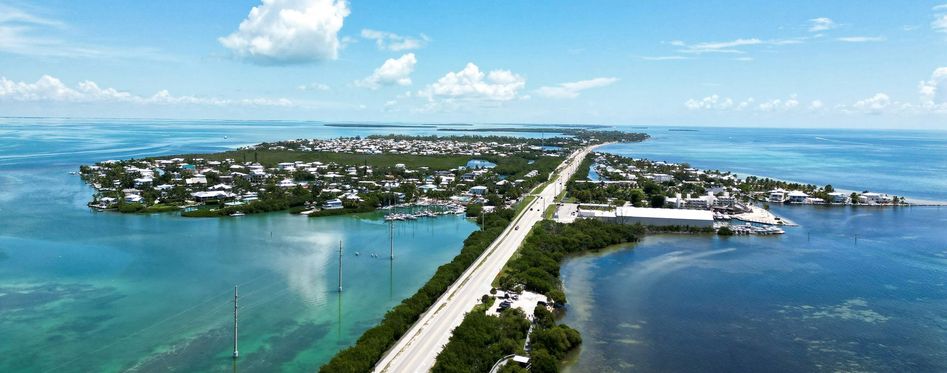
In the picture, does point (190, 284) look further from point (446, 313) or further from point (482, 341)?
point (482, 341)

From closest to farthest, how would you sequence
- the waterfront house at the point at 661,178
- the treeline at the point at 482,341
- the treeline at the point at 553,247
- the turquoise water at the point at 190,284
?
the treeline at the point at 482,341
the turquoise water at the point at 190,284
the treeline at the point at 553,247
the waterfront house at the point at 661,178

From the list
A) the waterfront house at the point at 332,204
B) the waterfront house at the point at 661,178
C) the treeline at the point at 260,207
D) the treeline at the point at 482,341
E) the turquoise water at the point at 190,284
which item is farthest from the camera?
the waterfront house at the point at 661,178

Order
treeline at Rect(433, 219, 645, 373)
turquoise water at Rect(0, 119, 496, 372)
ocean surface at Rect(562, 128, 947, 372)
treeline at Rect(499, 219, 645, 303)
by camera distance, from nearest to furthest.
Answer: treeline at Rect(433, 219, 645, 373)
turquoise water at Rect(0, 119, 496, 372)
ocean surface at Rect(562, 128, 947, 372)
treeline at Rect(499, 219, 645, 303)

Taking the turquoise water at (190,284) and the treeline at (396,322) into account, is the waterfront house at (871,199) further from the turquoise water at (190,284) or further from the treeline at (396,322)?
the treeline at (396,322)

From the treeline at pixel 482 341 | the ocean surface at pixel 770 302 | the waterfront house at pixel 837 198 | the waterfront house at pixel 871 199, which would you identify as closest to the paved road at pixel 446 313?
the treeline at pixel 482 341

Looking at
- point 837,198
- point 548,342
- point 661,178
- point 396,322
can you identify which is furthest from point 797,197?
point 396,322

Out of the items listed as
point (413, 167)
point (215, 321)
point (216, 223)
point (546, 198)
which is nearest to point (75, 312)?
point (215, 321)

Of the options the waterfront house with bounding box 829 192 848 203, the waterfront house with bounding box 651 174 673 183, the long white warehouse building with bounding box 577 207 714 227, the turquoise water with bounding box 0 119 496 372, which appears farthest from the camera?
the waterfront house with bounding box 651 174 673 183

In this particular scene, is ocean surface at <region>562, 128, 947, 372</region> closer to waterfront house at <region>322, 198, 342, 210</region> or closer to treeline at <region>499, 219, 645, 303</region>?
treeline at <region>499, 219, 645, 303</region>

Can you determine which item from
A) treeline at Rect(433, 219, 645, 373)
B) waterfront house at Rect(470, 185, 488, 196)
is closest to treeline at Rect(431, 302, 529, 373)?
treeline at Rect(433, 219, 645, 373)
